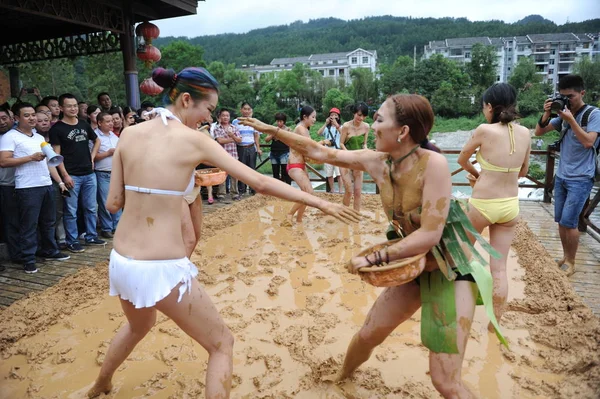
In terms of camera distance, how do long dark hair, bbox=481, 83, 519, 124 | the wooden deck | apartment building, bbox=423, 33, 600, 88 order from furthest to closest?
apartment building, bbox=423, 33, 600, 88, the wooden deck, long dark hair, bbox=481, 83, 519, 124

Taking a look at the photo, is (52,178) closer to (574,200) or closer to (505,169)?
(505,169)

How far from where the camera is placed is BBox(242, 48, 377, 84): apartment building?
294 ft

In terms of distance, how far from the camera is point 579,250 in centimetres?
479

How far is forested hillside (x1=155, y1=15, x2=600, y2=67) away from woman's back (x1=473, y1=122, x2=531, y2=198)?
100039 millimetres

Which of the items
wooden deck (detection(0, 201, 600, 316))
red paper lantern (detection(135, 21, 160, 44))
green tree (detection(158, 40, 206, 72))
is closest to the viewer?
wooden deck (detection(0, 201, 600, 316))

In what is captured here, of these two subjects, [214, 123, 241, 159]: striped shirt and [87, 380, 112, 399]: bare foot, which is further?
[214, 123, 241, 159]: striped shirt

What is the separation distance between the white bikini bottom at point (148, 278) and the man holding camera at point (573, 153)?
3.78 metres

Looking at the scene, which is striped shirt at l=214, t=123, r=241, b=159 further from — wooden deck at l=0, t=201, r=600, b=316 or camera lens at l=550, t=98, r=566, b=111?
camera lens at l=550, t=98, r=566, b=111

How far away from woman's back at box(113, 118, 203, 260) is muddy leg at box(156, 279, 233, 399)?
0.70ft

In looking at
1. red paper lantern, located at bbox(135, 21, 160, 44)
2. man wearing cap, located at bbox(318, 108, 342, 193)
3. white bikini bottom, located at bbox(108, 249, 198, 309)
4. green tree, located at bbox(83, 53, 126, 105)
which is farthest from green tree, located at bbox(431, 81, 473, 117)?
white bikini bottom, located at bbox(108, 249, 198, 309)

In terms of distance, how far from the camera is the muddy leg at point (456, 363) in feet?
6.11

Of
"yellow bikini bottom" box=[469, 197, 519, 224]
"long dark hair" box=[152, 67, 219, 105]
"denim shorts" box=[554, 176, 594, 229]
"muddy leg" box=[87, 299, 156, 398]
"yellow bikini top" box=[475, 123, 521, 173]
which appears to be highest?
"long dark hair" box=[152, 67, 219, 105]

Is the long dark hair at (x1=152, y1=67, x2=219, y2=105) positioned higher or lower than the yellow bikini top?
higher

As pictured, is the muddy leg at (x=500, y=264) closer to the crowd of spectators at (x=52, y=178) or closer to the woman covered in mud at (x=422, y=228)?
the woman covered in mud at (x=422, y=228)
